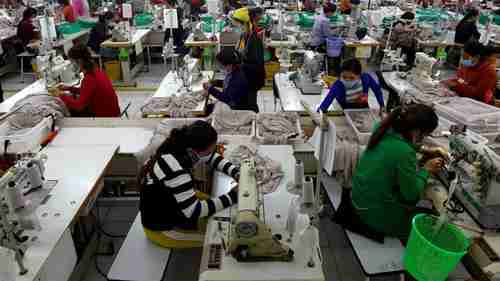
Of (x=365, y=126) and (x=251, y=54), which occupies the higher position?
(x=251, y=54)

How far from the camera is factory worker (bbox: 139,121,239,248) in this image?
2.26 meters

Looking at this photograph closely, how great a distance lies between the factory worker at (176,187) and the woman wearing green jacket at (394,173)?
865 millimetres

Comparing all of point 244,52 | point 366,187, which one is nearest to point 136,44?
point 244,52

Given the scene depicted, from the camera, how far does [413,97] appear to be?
4.14 meters

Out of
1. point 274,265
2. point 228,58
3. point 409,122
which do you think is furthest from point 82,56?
point 409,122

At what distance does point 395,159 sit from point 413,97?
6.69 ft

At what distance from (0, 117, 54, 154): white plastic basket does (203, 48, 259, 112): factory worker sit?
159cm

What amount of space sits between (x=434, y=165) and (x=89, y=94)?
3.16 m

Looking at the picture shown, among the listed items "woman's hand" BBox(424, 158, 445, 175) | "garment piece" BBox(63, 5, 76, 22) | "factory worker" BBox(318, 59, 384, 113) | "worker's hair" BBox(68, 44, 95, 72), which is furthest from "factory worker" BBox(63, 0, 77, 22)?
"woman's hand" BBox(424, 158, 445, 175)

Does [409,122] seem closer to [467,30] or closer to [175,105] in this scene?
[175,105]

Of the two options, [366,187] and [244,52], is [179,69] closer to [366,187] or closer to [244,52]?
[244,52]

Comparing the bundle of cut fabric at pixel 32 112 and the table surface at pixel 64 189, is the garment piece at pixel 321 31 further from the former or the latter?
the table surface at pixel 64 189

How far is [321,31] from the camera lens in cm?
725

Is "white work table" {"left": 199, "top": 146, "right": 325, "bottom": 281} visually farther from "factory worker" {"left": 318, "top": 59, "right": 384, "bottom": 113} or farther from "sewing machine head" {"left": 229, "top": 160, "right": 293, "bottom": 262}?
"factory worker" {"left": 318, "top": 59, "right": 384, "bottom": 113}
